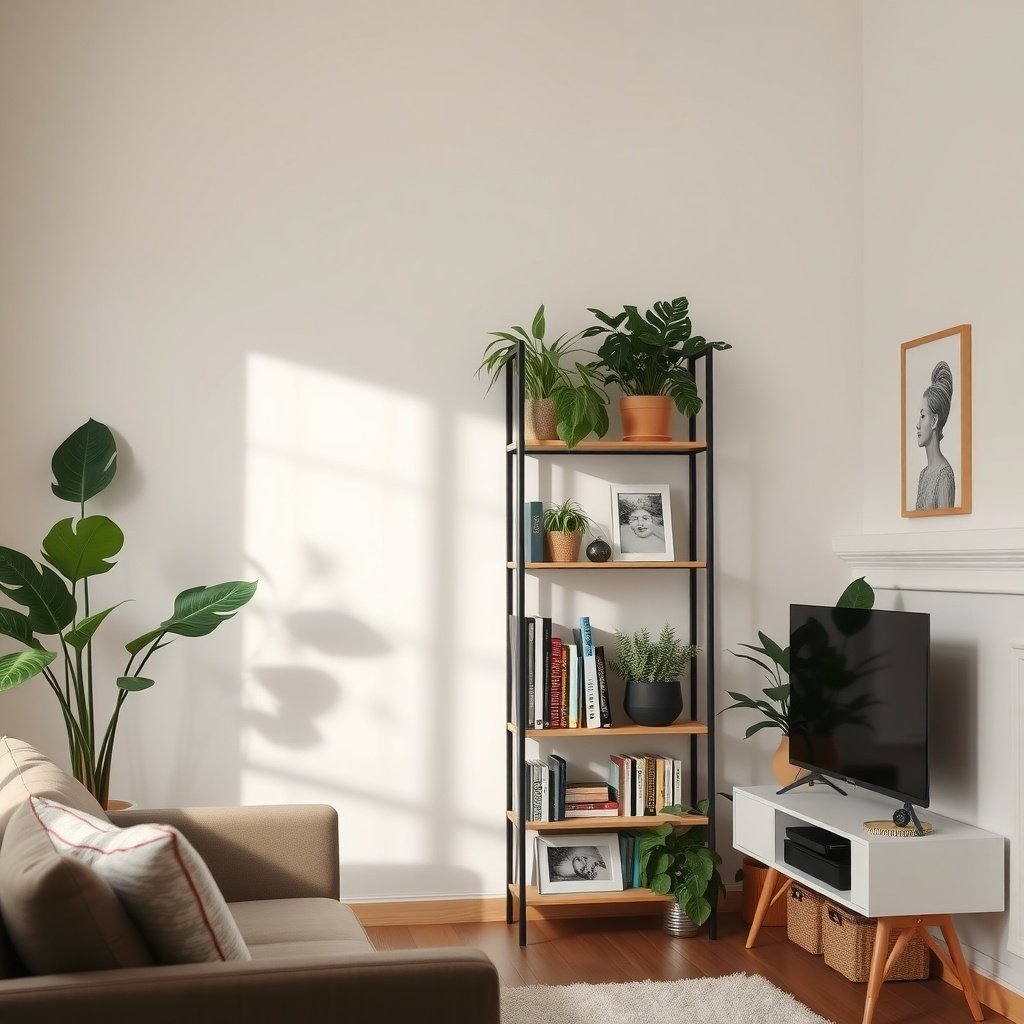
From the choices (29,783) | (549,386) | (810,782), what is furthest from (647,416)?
(29,783)

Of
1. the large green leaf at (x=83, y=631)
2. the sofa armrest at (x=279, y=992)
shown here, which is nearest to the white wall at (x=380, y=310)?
the large green leaf at (x=83, y=631)

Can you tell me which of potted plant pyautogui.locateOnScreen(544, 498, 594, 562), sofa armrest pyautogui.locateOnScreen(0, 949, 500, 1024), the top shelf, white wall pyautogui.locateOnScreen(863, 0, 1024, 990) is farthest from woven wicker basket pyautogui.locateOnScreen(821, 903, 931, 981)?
sofa armrest pyautogui.locateOnScreen(0, 949, 500, 1024)

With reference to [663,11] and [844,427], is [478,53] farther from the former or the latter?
[844,427]

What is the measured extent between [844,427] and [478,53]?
192 centimetres

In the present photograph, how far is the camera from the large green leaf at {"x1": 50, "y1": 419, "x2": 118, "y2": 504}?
377 cm

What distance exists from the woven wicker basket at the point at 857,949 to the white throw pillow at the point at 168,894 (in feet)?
7.12

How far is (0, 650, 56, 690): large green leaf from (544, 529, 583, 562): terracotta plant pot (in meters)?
1.62

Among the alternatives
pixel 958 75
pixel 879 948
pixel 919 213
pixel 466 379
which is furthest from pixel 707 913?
pixel 958 75

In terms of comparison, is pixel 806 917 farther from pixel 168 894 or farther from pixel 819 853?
pixel 168 894

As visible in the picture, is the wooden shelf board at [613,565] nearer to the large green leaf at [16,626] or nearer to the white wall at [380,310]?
the white wall at [380,310]

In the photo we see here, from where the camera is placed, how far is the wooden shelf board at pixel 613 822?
381 cm

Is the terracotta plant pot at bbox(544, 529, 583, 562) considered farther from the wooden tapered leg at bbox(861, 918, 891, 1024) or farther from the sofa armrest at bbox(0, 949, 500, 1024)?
the sofa armrest at bbox(0, 949, 500, 1024)

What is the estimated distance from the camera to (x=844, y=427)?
4.35 meters

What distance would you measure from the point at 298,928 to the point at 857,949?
1.75 meters
